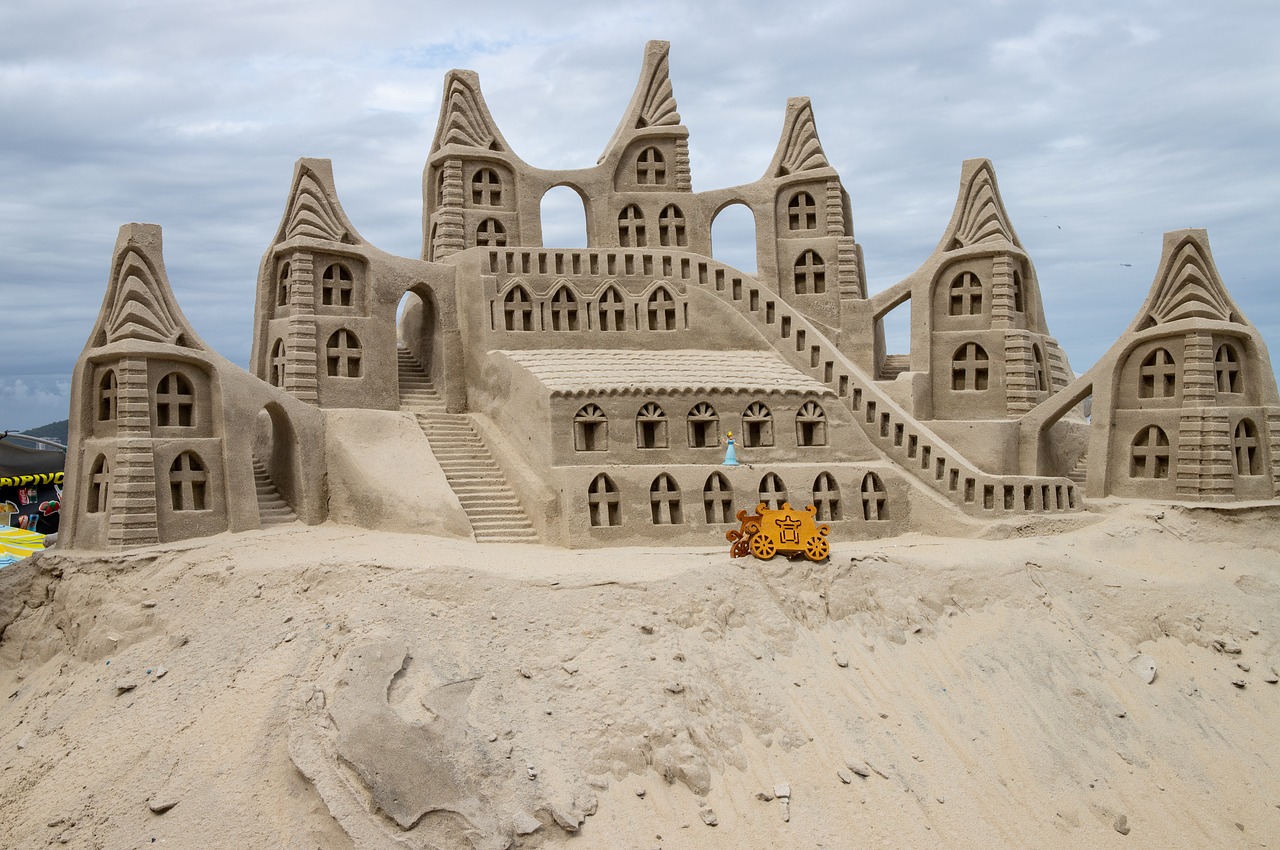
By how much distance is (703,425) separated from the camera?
2142cm

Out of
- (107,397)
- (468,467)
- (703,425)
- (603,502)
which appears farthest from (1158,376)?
(107,397)

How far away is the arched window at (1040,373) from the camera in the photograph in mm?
26297

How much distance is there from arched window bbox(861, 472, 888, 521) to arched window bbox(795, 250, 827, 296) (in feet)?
24.0

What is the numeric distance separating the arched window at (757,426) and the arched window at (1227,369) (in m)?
8.75

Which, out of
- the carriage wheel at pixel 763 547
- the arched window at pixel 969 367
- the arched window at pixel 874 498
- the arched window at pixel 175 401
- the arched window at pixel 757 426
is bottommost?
the carriage wheel at pixel 763 547

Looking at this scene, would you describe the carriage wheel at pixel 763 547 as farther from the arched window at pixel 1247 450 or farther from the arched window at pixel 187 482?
the arched window at pixel 1247 450

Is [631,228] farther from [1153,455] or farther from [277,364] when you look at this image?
[1153,455]

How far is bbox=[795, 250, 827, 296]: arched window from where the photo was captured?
2758cm

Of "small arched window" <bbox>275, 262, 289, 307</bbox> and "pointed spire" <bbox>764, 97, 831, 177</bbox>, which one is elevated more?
"pointed spire" <bbox>764, 97, 831, 177</bbox>

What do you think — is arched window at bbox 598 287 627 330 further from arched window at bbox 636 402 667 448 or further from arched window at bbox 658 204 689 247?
arched window at bbox 658 204 689 247

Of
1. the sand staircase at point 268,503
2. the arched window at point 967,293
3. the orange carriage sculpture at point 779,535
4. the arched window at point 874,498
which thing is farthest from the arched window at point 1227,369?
the sand staircase at point 268,503

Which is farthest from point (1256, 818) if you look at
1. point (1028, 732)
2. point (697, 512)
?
point (697, 512)

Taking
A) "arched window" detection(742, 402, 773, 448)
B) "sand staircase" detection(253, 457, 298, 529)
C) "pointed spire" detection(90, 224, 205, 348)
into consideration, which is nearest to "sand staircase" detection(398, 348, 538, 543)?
"sand staircase" detection(253, 457, 298, 529)

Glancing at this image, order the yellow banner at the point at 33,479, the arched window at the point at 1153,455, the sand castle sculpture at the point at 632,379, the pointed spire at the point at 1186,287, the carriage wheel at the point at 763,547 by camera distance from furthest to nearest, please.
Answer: the yellow banner at the point at 33,479
the pointed spire at the point at 1186,287
the arched window at the point at 1153,455
the sand castle sculpture at the point at 632,379
the carriage wheel at the point at 763,547
